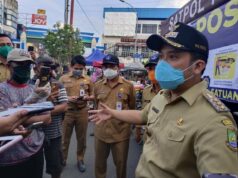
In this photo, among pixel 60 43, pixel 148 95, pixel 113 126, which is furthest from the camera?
pixel 60 43

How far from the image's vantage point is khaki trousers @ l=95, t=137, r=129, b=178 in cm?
391

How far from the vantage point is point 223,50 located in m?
2.64

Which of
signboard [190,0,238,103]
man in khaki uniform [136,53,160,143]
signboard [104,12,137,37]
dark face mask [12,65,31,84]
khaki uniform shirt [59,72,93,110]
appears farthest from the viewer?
signboard [104,12,137,37]

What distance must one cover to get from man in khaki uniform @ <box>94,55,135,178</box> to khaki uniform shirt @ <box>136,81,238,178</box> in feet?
6.12

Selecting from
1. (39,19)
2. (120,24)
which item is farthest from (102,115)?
(120,24)

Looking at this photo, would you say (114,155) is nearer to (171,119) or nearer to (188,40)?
(171,119)

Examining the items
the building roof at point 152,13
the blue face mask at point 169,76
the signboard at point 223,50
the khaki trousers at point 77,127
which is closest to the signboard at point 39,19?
the building roof at point 152,13

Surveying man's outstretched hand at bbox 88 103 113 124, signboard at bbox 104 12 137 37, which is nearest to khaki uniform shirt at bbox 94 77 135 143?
man's outstretched hand at bbox 88 103 113 124

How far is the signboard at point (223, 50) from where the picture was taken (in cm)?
243

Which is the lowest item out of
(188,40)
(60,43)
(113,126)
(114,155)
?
(114,155)

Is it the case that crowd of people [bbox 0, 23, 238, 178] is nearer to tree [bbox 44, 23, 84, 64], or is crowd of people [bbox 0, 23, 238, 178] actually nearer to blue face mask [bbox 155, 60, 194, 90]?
blue face mask [bbox 155, 60, 194, 90]

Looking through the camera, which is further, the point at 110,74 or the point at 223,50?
the point at 110,74

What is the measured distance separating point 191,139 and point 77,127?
12.3ft

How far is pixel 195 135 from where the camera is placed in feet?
5.21
